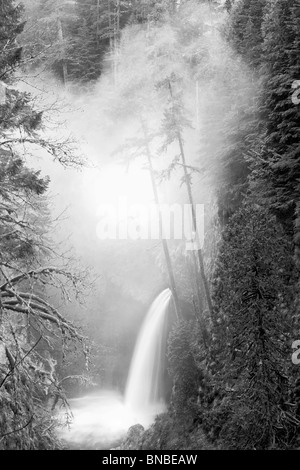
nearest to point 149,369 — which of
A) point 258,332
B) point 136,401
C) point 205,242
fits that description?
point 136,401

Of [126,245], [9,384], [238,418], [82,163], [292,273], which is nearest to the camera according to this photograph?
[9,384]

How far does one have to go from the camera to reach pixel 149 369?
22.2 metres

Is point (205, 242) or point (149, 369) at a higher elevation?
point (205, 242)

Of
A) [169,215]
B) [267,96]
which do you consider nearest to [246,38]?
[267,96]

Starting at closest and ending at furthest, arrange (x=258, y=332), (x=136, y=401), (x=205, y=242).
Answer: (x=258, y=332) < (x=205, y=242) < (x=136, y=401)

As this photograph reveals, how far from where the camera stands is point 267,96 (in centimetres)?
1391

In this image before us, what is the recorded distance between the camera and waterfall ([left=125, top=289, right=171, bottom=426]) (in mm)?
21328

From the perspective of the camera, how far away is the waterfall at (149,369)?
70.0 ft

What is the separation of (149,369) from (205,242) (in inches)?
355

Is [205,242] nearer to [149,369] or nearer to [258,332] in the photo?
[149,369]

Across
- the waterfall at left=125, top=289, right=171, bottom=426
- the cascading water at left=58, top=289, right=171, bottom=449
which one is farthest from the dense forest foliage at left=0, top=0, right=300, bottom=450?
the cascading water at left=58, top=289, right=171, bottom=449

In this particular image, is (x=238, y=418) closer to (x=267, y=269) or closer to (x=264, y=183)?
(x=267, y=269)

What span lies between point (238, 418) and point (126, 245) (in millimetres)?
19921
